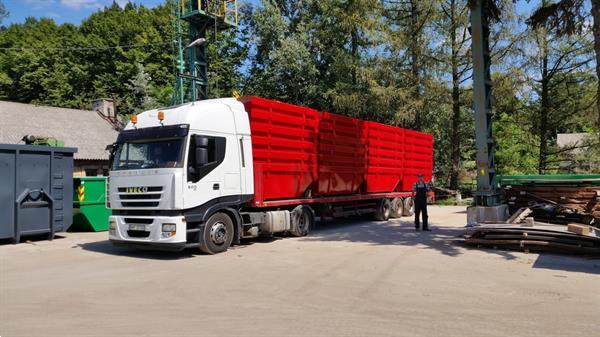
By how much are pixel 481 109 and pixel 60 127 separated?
1082 inches

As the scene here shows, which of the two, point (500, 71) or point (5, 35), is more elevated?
point (5, 35)

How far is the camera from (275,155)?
1239cm

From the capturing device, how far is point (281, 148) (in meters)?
12.7

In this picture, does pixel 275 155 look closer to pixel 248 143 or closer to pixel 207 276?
pixel 248 143

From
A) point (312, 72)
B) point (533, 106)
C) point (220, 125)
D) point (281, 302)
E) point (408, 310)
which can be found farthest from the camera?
point (312, 72)

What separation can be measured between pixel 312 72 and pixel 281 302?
29.6 m

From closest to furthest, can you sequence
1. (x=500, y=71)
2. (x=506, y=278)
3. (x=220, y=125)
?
1. (x=506, y=278)
2. (x=220, y=125)
3. (x=500, y=71)

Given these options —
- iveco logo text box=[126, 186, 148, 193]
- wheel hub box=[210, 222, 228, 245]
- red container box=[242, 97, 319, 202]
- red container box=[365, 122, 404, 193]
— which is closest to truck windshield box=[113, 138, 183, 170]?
iveco logo text box=[126, 186, 148, 193]

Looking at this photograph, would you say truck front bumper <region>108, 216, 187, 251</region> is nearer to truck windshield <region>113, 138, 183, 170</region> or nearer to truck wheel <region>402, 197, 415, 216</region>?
truck windshield <region>113, 138, 183, 170</region>

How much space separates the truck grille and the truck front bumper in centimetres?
28

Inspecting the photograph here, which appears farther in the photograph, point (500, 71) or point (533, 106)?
point (533, 106)

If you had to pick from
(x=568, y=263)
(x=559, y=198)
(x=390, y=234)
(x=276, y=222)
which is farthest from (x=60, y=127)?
(x=568, y=263)

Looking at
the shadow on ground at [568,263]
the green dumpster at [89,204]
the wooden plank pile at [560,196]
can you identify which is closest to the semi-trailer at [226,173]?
the green dumpster at [89,204]

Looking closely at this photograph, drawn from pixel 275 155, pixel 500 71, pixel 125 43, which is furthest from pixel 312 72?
pixel 125 43
